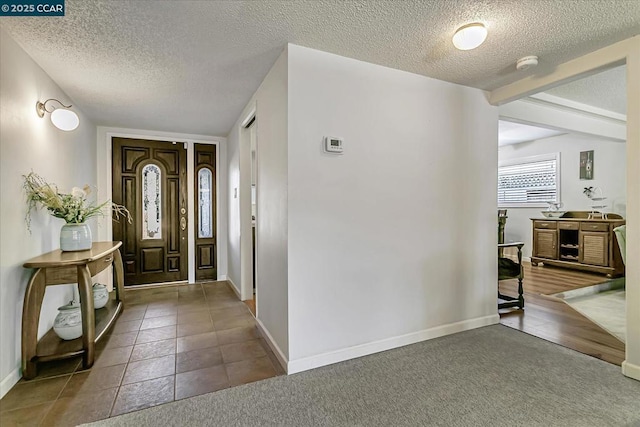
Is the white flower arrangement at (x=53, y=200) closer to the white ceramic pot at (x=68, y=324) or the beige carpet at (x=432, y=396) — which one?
the white ceramic pot at (x=68, y=324)

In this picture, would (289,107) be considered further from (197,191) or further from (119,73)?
(197,191)

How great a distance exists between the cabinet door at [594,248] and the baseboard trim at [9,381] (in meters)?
7.39

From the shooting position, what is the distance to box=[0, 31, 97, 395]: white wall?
2.01 meters

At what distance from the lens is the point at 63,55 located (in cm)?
235

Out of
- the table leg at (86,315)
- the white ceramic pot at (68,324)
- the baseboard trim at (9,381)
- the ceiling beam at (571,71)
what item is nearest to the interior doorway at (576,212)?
the ceiling beam at (571,71)

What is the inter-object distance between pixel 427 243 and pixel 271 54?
7.01ft

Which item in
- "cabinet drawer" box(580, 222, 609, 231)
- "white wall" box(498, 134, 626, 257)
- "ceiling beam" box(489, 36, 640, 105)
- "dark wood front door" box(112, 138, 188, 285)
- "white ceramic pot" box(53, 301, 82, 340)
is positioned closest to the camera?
"ceiling beam" box(489, 36, 640, 105)

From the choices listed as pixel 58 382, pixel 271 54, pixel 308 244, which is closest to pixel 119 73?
pixel 271 54

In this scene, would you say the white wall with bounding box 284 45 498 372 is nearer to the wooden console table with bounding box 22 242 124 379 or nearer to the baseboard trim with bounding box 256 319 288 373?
the baseboard trim with bounding box 256 319 288 373

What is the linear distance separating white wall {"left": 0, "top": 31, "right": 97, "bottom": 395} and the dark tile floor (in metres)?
0.27

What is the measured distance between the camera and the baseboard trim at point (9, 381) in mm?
1929

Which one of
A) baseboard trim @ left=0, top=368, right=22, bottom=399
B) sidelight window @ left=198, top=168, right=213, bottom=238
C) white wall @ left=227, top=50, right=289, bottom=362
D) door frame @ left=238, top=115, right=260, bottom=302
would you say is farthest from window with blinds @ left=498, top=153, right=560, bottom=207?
baseboard trim @ left=0, top=368, right=22, bottom=399

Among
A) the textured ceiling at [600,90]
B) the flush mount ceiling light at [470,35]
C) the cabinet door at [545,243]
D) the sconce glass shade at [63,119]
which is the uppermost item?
the textured ceiling at [600,90]

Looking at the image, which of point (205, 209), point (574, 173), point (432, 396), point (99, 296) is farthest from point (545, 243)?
point (99, 296)
